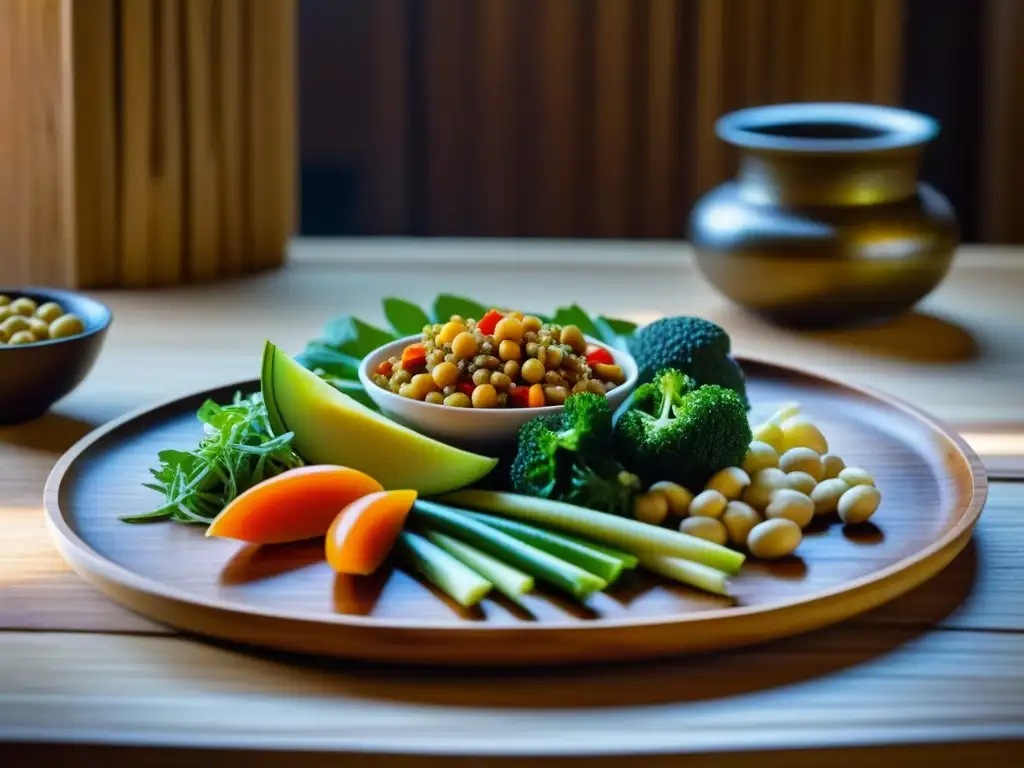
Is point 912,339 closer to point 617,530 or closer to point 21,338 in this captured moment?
point 617,530

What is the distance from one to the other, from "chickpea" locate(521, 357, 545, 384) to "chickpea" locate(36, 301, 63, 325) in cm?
58

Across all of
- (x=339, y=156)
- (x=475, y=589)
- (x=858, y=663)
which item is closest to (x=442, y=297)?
(x=475, y=589)

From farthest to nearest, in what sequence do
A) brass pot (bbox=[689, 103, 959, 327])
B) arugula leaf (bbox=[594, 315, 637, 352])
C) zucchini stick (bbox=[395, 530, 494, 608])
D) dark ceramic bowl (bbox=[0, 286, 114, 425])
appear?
brass pot (bbox=[689, 103, 959, 327])
arugula leaf (bbox=[594, 315, 637, 352])
dark ceramic bowl (bbox=[0, 286, 114, 425])
zucchini stick (bbox=[395, 530, 494, 608])

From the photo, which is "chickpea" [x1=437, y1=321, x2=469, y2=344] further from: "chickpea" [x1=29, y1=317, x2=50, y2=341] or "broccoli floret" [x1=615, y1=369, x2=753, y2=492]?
"chickpea" [x1=29, y1=317, x2=50, y2=341]

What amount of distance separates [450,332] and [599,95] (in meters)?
1.96

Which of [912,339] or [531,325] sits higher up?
[531,325]

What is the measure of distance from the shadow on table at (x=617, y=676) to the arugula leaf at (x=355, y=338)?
56 cm

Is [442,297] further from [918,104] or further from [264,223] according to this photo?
[918,104]

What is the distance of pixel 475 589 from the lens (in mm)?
1071

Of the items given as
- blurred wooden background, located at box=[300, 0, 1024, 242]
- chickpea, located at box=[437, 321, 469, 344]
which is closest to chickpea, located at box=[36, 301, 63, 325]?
chickpea, located at box=[437, 321, 469, 344]

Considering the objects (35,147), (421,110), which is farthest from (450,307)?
(421,110)

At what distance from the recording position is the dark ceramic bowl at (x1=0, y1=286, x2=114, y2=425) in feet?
4.98

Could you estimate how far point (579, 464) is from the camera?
1.21m

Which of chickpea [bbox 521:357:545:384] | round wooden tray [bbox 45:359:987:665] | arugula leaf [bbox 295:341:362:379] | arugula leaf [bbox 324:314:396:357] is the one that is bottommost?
round wooden tray [bbox 45:359:987:665]
